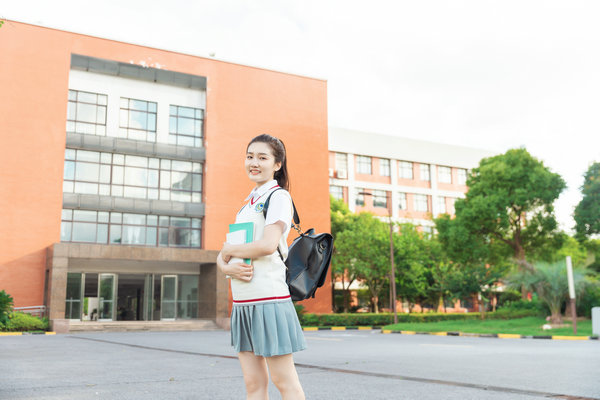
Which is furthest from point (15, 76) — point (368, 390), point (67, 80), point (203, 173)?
point (368, 390)

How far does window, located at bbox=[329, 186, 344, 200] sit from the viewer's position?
161ft

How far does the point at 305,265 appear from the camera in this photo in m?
3.02

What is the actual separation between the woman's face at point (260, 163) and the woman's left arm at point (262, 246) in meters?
0.37

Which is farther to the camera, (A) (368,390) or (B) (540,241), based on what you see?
(B) (540,241)

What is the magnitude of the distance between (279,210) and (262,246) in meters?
0.23

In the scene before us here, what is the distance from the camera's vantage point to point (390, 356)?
10820 mm

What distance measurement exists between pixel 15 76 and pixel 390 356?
25.4 metres

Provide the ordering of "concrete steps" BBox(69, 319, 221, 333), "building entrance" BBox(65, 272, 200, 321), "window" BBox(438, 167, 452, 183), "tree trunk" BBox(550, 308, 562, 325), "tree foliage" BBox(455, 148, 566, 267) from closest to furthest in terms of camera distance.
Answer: "tree trunk" BBox(550, 308, 562, 325), "concrete steps" BBox(69, 319, 221, 333), "building entrance" BBox(65, 272, 200, 321), "tree foliage" BBox(455, 148, 566, 267), "window" BBox(438, 167, 452, 183)

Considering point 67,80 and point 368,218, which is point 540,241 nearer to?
point 368,218

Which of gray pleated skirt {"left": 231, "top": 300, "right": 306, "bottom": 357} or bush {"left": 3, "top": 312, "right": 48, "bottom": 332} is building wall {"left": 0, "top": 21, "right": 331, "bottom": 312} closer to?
bush {"left": 3, "top": 312, "right": 48, "bottom": 332}

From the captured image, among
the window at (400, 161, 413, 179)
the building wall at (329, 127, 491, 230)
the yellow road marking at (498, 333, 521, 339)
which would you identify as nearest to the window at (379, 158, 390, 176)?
the building wall at (329, 127, 491, 230)

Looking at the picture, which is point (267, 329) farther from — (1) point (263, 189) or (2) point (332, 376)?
(2) point (332, 376)

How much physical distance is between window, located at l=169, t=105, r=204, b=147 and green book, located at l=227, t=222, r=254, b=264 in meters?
30.3

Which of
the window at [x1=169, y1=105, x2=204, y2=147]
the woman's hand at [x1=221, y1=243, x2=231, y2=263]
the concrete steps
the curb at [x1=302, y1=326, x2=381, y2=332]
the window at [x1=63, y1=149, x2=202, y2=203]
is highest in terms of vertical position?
the window at [x1=169, y1=105, x2=204, y2=147]
